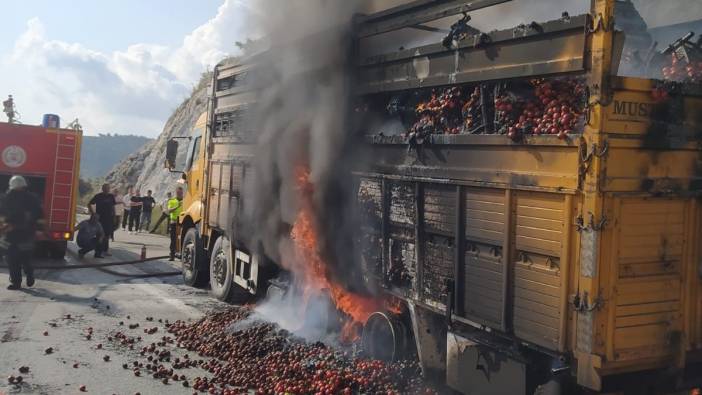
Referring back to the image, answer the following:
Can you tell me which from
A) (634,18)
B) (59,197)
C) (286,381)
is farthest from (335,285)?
(59,197)

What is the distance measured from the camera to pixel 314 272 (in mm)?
7164

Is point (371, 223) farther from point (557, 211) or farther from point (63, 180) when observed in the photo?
point (63, 180)

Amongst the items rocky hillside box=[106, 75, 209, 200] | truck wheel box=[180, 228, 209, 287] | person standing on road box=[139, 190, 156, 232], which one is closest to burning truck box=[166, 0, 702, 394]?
truck wheel box=[180, 228, 209, 287]

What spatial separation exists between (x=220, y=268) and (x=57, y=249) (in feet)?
18.8

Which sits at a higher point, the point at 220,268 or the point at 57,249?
the point at 220,268

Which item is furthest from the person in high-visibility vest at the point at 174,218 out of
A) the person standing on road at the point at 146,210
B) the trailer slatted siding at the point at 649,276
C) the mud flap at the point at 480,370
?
the trailer slatted siding at the point at 649,276

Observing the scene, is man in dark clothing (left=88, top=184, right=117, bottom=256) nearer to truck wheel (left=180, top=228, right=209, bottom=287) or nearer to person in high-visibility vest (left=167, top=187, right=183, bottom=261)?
person in high-visibility vest (left=167, top=187, right=183, bottom=261)

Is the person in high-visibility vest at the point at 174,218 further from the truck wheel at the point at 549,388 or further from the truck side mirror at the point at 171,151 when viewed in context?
the truck wheel at the point at 549,388

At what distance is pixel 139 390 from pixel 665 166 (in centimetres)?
497

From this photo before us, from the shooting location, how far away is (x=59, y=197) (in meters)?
13.2

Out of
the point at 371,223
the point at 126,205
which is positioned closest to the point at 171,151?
the point at 371,223

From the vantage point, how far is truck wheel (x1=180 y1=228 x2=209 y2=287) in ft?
35.3

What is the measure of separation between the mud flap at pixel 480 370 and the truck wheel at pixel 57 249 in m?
11.2

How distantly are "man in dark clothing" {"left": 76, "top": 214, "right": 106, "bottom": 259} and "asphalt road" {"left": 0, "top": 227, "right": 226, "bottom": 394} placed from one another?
0.78 m
